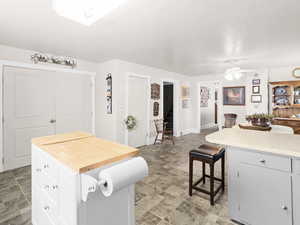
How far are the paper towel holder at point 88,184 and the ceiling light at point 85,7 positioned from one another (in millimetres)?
1206

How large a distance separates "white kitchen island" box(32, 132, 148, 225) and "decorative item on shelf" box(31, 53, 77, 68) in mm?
2795

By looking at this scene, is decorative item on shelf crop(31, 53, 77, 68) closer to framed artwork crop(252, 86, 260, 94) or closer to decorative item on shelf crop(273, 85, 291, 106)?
framed artwork crop(252, 86, 260, 94)

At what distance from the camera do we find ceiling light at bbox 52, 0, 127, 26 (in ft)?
3.84

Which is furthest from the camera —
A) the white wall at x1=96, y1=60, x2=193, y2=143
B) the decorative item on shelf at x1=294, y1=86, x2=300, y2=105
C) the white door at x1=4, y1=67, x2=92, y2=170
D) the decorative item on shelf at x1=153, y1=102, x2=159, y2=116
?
the decorative item on shelf at x1=153, y1=102, x2=159, y2=116

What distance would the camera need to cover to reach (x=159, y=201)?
209 centimetres

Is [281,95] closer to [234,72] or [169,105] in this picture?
[234,72]

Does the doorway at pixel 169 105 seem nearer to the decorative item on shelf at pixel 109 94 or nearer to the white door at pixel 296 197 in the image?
the decorative item on shelf at pixel 109 94

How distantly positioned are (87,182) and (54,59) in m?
3.65

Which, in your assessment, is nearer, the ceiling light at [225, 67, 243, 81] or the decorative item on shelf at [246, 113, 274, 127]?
the decorative item on shelf at [246, 113, 274, 127]

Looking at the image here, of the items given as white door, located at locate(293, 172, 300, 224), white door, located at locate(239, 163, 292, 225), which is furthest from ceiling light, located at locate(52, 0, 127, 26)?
white door, located at locate(293, 172, 300, 224)

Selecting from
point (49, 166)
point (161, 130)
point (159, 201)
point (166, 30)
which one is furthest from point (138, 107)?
point (49, 166)

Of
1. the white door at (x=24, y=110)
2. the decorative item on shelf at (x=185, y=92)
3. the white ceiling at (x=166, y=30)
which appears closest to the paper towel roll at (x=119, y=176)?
the white ceiling at (x=166, y=30)

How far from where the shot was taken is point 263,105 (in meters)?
5.13

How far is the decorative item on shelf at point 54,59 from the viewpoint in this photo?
11.0 feet
